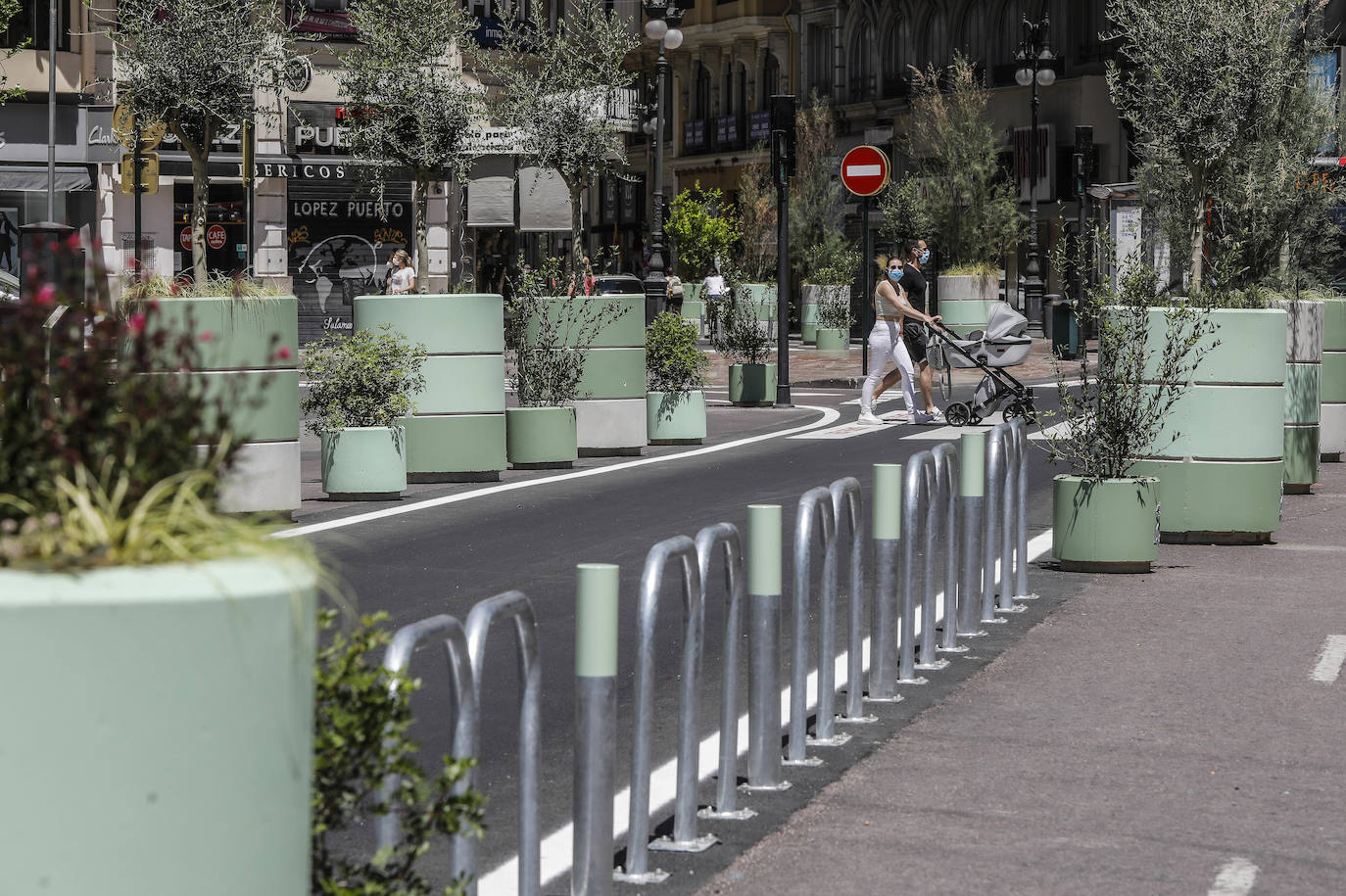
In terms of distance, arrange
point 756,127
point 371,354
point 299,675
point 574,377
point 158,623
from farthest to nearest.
Answer: 1. point 756,127
2. point 574,377
3. point 371,354
4. point 299,675
5. point 158,623

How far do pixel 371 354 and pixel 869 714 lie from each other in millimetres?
8027

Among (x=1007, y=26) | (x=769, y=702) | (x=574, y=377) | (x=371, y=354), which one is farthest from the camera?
(x=1007, y=26)

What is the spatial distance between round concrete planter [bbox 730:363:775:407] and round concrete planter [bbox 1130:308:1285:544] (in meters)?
13.0

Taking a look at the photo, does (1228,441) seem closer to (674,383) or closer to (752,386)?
(674,383)

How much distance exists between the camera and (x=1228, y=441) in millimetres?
12305

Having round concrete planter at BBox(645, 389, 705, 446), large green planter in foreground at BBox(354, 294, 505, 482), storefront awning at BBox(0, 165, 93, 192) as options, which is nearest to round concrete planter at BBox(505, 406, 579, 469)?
large green planter in foreground at BBox(354, 294, 505, 482)

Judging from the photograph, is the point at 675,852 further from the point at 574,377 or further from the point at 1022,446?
the point at 574,377

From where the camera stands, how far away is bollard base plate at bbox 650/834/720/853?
5727 mm

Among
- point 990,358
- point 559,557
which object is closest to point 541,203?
point 990,358

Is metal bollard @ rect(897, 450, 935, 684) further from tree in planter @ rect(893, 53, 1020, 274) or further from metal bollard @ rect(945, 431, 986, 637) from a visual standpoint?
tree in planter @ rect(893, 53, 1020, 274)

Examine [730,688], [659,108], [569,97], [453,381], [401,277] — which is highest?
[659,108]

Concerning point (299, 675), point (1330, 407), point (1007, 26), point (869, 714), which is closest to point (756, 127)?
point (1007, 26)

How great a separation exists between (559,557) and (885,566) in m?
4.26

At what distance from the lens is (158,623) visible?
288cm
